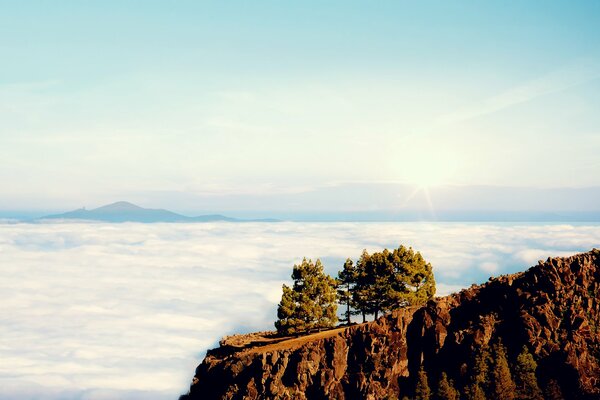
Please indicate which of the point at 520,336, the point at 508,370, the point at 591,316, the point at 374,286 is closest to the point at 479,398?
the point at 508,370

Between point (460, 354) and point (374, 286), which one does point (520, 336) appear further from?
point (374, 286)

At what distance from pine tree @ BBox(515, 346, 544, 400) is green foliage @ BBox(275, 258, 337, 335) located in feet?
84.3

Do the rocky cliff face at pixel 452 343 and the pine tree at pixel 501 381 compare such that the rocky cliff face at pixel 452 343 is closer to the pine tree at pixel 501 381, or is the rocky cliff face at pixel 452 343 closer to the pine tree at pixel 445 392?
the pine tree at pixel 445 392

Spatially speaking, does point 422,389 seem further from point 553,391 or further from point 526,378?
point 553,391

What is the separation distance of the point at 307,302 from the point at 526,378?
29333 millimetres

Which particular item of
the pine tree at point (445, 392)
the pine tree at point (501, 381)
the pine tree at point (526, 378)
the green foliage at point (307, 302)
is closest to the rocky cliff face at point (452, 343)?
the pine tree at point (445, 392)

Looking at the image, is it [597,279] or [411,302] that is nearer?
[597,279]

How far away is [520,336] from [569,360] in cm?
549

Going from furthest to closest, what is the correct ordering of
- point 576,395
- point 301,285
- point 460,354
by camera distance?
1. point 301,285
2. point 460,354
3. point 576,395

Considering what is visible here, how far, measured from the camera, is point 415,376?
64438 mm

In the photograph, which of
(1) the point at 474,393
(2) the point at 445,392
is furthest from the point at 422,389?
(1) the point at 474,393

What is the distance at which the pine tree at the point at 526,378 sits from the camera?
194 feet

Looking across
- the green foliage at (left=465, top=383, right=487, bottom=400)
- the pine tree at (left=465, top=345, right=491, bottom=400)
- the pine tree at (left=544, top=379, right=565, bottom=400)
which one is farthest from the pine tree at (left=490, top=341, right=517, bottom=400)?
the pine tree at (left=544, top=379, right=565, bottom=400)

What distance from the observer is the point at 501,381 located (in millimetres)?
59531
